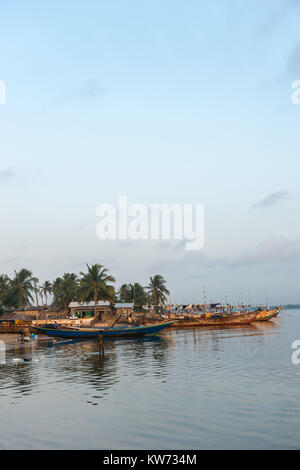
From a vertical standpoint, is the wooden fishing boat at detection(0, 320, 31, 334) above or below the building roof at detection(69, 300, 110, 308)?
below

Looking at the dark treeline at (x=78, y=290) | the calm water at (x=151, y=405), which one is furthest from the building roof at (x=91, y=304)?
the calm water at (x=151, y=405)

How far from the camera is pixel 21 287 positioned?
108250 mm

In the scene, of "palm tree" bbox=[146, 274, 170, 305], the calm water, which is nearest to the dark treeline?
"palm tree" bbox=[146, 274, 170, 305]

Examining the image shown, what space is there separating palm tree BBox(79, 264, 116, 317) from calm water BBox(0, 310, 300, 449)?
51920 mm

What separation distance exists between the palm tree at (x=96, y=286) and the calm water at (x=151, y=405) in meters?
51.9

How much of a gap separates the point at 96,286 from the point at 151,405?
226ft

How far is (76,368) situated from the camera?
3216cm

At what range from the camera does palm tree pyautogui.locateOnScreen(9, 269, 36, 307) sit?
10762 cm

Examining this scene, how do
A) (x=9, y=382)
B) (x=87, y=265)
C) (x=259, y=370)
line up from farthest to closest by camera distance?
(x=87, y=265)
(x=259, y=370)
(x=9, y=382)

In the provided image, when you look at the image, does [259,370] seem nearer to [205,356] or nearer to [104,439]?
[205,356]

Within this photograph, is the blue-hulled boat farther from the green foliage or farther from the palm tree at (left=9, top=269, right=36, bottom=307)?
the green foliage

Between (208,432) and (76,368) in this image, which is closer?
(208,432)

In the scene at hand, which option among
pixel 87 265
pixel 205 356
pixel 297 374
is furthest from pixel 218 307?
pixel 297 374

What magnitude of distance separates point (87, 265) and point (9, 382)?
6300 cm
